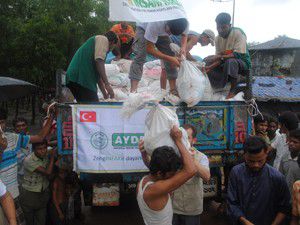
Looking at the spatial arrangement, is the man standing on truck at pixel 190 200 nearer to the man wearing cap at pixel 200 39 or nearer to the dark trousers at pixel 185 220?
the dark trousers at pixel 185 220

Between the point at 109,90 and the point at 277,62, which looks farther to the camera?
the point at 277,62

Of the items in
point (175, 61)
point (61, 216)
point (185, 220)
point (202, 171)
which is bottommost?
point (61, 216)

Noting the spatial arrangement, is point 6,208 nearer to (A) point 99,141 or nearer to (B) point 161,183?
(B) point 161,183

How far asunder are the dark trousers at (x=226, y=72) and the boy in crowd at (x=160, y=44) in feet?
2.56

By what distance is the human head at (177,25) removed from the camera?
400cm

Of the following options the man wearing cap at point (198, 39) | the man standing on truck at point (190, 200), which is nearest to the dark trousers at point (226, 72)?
the man wearing cap at point (198, 39)

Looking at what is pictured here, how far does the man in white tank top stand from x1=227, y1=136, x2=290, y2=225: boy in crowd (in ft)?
1.58

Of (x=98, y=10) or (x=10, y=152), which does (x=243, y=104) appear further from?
(x=98, y=10)

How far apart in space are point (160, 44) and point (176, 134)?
2.19 meters

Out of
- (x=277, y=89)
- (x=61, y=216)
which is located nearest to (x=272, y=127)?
(x=61, y=216)

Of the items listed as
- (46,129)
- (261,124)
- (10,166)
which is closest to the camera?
(10,166)

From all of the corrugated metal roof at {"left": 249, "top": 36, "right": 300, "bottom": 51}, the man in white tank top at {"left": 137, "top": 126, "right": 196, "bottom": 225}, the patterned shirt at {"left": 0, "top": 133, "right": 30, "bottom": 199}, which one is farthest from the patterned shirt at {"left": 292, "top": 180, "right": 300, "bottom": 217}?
the corrugated metal roof at {"left": 249, "top": 36, "right": 300, "bottom": 51}

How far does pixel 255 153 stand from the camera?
8.36ft

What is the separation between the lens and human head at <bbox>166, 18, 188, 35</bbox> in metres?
→ 4.00
